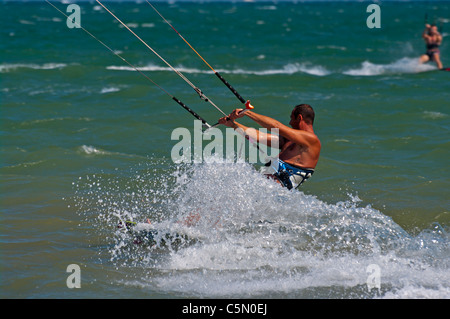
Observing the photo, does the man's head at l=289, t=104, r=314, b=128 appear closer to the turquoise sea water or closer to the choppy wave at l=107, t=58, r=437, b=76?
the turquoise sea water

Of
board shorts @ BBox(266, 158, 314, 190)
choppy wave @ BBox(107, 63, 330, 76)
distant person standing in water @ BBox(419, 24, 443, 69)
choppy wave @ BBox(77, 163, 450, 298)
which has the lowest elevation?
choppy wave @ BBox(77, 163, 450, 298)

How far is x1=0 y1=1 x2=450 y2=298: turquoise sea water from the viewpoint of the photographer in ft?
19.7

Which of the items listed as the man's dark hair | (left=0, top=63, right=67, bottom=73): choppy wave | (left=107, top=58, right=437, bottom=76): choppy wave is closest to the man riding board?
the man's dark hair

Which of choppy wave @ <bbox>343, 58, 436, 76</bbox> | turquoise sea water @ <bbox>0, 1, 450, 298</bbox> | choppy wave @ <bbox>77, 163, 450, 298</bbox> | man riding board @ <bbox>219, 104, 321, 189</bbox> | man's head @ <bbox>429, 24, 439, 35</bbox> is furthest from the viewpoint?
choppy wave @ <bbox>343, 58, 436, 76</bbox>

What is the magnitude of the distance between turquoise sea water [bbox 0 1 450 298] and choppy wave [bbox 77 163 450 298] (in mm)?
19

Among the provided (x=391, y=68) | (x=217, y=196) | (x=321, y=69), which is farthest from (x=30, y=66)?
(x=217, y=196)

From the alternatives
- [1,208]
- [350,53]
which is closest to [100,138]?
[1,208]

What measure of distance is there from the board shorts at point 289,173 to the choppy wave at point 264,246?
11 cm

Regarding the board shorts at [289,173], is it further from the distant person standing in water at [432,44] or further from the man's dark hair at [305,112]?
the distant person standing in water at [432,44]

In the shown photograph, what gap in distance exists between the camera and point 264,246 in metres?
6.72

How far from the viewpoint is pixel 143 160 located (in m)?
10.7

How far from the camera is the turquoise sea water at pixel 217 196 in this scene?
5992mm

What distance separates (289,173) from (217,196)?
0.85m
